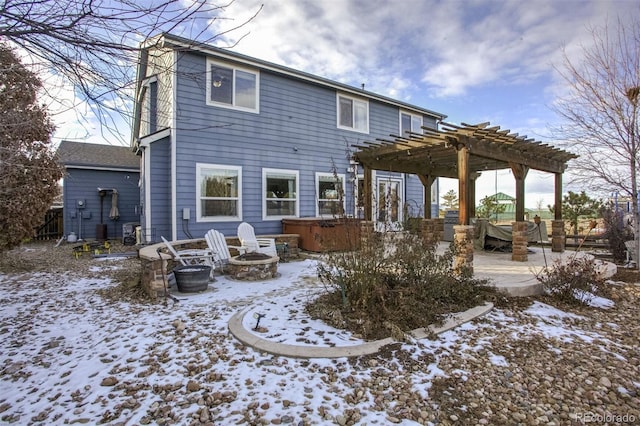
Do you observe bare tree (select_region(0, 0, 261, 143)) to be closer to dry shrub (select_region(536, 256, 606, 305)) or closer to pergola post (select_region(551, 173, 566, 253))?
→ dry shrub (select_region(536, 256, 606, 305))

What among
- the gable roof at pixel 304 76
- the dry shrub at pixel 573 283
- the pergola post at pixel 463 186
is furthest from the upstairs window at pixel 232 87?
the dry shrub at pixel 573 283

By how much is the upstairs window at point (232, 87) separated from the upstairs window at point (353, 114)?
2.84 m

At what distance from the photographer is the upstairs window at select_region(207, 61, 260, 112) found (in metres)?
7.80

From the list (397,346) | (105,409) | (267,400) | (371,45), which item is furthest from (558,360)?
(371,45)

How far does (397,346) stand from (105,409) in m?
2.15

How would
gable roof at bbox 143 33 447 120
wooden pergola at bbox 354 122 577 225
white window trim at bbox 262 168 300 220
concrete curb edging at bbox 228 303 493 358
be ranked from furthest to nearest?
white window trim at bbox 262 168 300 220 → gable roof at bbox 143 33 447 120 → wooden pergola at bbox 354 122 577 225 → concrete curb edging at bbox 228 303 493 358

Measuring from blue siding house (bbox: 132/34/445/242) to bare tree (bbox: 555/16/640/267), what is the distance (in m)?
3.83

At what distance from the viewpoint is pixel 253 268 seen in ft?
18.7

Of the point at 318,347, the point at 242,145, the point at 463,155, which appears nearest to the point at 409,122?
the point at 242,145

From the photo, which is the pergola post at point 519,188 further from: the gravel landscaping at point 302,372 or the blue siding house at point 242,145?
the gravel landscaping at point 302,372

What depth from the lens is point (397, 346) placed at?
2.83 m

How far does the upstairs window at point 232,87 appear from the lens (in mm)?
7801

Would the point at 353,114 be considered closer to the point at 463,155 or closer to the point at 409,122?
the point at 409,122

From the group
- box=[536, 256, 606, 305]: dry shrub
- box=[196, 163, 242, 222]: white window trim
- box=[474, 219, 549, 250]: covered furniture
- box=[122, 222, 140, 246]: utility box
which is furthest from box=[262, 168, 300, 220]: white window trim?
box=[536, 256, 606, 305]: dry shrub
